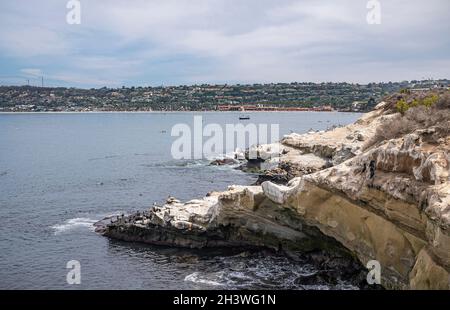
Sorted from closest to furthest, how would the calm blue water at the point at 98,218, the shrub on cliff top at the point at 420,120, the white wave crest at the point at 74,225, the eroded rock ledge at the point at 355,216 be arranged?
1. the eroded rock ledge at the point at 355,216
2. the shrub on cliff top at the point at 420,120
3. the calm blue water at the point at 98,218
4. the white wave crest at the point at 74,225

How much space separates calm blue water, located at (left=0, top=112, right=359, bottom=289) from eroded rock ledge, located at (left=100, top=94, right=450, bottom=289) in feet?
5.37

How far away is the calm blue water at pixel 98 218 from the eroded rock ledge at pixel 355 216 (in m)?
1.64

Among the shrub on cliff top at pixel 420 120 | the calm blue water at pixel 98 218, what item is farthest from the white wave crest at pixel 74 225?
the shrub on cliff top at pixel 420 120

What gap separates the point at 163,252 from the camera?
124 ft

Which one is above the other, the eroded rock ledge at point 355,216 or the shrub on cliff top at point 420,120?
the shrub on cliff top at point 420,120

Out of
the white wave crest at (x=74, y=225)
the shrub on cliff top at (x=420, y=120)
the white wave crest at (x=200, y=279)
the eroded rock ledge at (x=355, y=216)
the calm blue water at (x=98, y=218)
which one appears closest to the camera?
the eroded rock ledge at (x=355, y=216)

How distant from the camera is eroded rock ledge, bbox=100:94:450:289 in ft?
63.6

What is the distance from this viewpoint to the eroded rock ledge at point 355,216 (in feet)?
63.6

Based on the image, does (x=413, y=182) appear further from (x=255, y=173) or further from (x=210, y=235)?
(x=255, y=173)

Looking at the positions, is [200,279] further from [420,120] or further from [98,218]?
[98,218]

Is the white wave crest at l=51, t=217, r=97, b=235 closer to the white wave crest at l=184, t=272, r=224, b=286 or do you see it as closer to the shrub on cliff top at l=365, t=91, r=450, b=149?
the white wave crest at l=184, t=272, r=224, b=286

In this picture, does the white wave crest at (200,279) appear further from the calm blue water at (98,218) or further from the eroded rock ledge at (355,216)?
the eroded rock ledge at (355,216)

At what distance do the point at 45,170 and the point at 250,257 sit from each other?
180 feet
